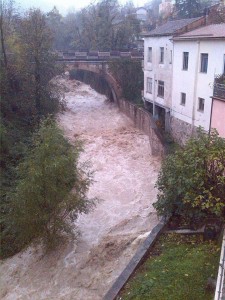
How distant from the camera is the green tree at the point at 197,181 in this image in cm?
1024

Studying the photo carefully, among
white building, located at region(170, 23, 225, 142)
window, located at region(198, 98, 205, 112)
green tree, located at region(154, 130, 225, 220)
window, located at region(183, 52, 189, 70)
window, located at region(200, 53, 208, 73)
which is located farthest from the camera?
window, located at region(183, 52, 189, 70)

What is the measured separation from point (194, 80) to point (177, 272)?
13.9 meters

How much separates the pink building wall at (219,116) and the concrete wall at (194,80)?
3748 mm

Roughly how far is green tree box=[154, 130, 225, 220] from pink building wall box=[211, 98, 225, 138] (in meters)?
2.35

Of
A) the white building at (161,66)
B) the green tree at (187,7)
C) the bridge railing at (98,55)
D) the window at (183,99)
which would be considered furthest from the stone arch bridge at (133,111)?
the green tree at (187,7)

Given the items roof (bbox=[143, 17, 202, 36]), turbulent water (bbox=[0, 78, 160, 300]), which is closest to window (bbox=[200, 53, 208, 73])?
roof (bbox=[143, 17, 202, 36])

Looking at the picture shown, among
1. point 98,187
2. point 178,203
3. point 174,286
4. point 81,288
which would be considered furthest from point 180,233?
point 98,187

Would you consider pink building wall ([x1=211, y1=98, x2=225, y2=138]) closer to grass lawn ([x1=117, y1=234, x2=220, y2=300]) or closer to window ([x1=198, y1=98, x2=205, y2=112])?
grass lawn ([x1=117, y1=234, x2=220, y2=300])

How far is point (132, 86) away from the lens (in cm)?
3450

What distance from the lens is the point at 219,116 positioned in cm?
1430

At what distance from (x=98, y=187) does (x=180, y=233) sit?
307 inches

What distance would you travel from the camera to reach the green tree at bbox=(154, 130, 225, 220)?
1024cm

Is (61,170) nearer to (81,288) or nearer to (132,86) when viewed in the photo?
(81,288)

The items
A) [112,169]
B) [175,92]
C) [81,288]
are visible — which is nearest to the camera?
[81,288]
